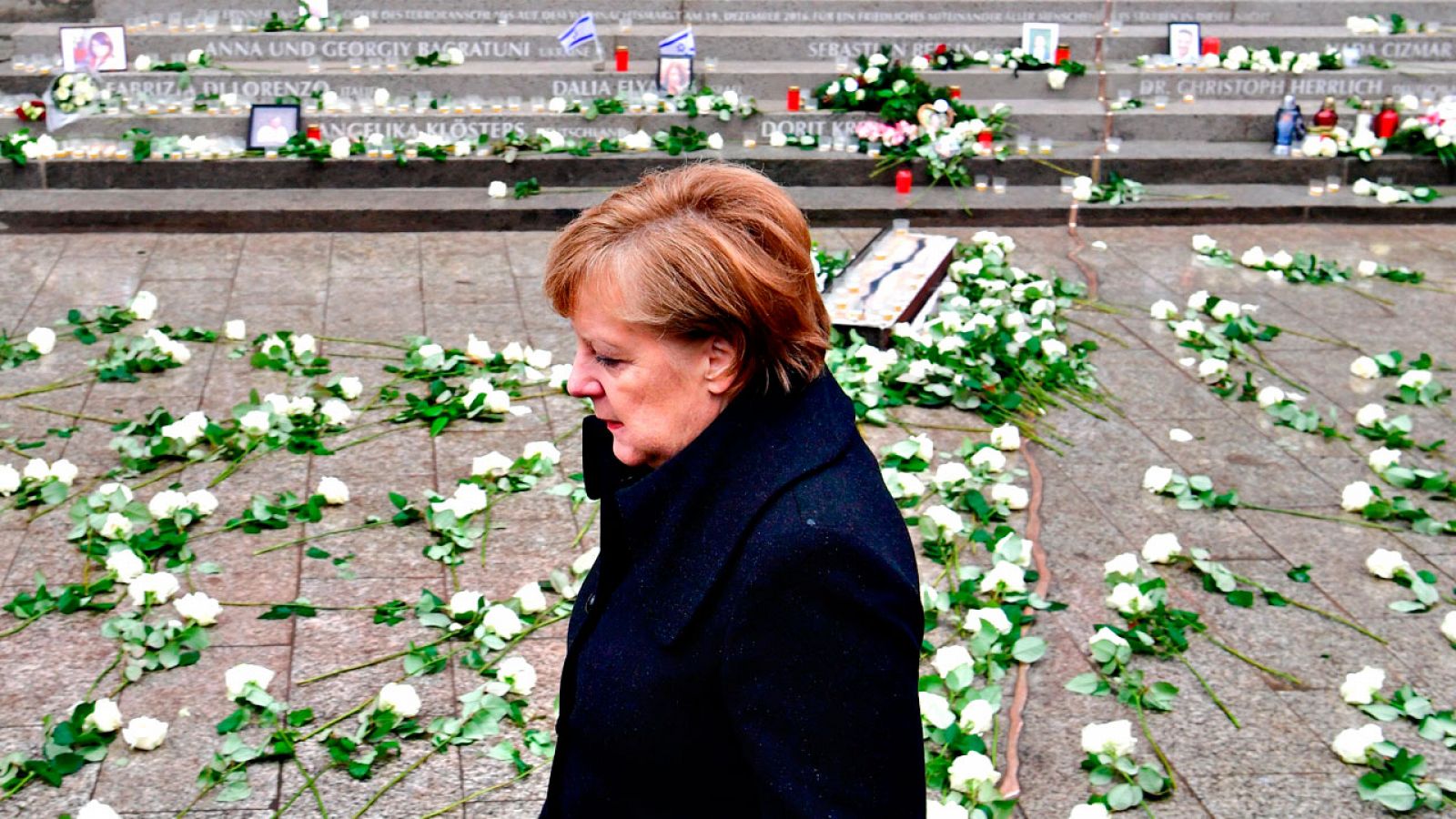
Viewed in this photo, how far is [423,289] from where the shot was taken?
281 inches

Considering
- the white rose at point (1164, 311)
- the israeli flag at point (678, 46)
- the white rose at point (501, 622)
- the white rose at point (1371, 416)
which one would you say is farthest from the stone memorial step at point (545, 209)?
the white rose at point (501, 622)

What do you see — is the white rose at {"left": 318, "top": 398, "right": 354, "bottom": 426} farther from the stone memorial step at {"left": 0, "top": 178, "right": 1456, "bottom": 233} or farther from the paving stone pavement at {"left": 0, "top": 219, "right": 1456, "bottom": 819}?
the stone memorial step at {"left": 0, "top": 178, "right": 1456, "bottom": 233}

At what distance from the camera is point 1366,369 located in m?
6.25

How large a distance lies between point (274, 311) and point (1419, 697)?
4883 millimetres

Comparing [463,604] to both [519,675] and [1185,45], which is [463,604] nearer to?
[519,675]

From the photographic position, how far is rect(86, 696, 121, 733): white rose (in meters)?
3.51

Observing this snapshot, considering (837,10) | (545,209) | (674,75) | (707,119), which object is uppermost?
(837,10)

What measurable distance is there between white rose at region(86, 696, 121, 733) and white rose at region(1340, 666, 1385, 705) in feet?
9.92

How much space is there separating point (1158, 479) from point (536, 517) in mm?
2077

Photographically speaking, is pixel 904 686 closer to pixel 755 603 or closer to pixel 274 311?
pixel 755 603

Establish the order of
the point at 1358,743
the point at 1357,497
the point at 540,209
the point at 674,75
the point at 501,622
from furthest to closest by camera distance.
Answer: the point at 674,75 → the point at 540,209 → the point at 1357,497 → the point at 501,622 → the point at 1358,743

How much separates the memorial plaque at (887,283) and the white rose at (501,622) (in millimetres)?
2565

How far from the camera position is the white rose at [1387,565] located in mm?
4520

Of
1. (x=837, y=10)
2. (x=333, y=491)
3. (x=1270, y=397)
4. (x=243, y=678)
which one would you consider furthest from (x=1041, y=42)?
(x=243, y=678)
